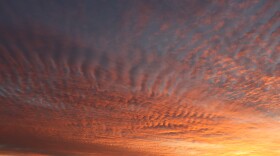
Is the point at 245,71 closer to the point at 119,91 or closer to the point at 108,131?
the point at 119,91

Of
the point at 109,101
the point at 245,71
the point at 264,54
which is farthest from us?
the point at 109,101

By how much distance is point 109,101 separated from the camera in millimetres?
6512

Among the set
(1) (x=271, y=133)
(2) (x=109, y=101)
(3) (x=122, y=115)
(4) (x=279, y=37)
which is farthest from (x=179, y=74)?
(1) (x=271, y=133)

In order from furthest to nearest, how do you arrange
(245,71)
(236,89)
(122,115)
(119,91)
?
(122,115)
(119,91)
(236,89)
(245,71)

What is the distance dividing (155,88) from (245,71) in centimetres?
175

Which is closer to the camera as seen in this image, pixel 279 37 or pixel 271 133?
pixel 279 37

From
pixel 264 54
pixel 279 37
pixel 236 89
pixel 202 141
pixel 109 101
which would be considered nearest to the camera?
pixel 279 37

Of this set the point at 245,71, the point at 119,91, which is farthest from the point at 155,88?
the point at 245,71

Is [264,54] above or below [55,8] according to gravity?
below

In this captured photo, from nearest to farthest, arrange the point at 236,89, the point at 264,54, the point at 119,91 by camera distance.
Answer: the point at 264,54 < the point at 236,89 < the point at 119,91

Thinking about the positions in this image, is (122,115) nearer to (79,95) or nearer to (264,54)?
(79,95)

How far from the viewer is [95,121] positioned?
838 cm

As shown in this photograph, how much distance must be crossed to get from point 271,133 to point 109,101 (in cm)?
496

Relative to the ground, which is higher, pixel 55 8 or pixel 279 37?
pixel 55 8
